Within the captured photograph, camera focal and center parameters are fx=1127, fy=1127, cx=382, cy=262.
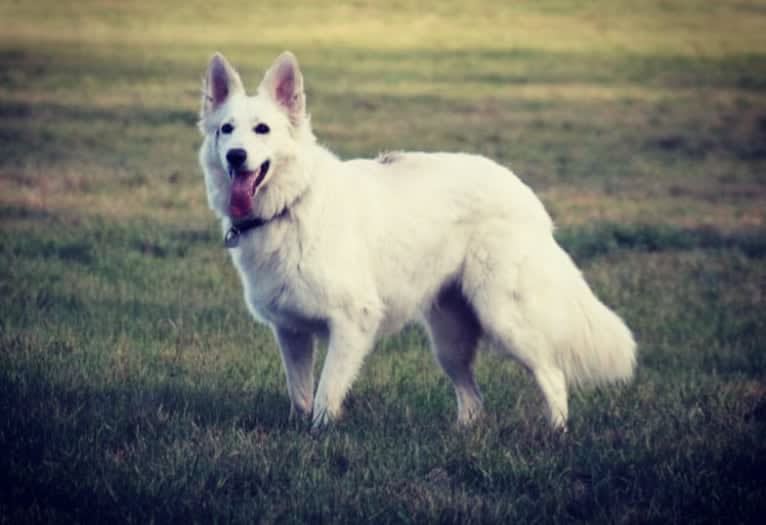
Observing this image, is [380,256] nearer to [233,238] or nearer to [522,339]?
[233,238]

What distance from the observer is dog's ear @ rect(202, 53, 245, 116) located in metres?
5.76

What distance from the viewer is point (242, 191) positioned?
5.61 metres

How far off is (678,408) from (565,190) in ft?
26.0

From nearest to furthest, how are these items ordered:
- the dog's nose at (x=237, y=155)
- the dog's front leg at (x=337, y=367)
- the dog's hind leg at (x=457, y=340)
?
the dog's nose at (x=237, y=155) → the dog's front leg at (x=337, y=367) → the dog's hind leg at (x=457, y=340)

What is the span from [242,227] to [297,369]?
32.1 inches

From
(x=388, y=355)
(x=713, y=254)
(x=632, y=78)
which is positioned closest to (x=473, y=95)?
(x=632, y=78)

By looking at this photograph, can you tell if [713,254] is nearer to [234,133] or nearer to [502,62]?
[234,133]

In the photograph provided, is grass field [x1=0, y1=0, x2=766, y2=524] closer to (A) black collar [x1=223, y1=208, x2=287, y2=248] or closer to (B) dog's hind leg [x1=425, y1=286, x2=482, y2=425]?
(B) dog's hind leg [x1=425, y1=286, x2=482, y2=425]

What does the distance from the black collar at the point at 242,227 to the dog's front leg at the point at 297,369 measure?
1.70 feet

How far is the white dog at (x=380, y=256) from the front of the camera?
5.70 m

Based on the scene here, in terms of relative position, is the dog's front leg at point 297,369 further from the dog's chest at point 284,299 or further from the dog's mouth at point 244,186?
the dog's mouth at point 244,186

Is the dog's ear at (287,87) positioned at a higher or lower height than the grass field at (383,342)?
higher

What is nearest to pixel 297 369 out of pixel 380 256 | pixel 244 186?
pixel 380 256

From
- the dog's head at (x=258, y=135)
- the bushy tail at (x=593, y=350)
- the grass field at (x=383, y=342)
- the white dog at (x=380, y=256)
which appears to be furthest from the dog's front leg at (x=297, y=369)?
the bushy tail at (x=593, y=350)
